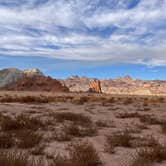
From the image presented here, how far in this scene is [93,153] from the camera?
7.56 metres

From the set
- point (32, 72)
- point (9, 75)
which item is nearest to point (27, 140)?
point (9, 75)

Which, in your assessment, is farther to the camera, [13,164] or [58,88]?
[58,88]

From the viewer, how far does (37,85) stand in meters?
108


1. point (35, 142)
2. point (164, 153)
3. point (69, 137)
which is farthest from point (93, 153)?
point (69, 137)

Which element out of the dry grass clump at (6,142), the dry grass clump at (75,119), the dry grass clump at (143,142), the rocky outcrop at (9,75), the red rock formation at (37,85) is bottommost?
the dry grass clump at (143,142)

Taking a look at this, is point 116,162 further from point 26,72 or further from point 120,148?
point 26,72

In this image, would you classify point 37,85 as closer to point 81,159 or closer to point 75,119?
point 75,119

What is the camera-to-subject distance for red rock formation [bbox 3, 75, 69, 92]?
104125mm

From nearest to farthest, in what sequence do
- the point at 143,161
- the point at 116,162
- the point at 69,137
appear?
1. the point at 143,161
2. the point at 116,162
3. the point at 69,137

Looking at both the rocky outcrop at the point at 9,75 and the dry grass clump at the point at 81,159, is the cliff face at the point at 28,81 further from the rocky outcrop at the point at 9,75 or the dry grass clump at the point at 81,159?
the dry grass clump at the point at 81,159

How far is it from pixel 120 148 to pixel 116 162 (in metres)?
1.58

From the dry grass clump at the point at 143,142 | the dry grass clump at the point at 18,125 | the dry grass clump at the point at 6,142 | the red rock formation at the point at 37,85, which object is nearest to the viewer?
the dry grass clump at the point at 6,142

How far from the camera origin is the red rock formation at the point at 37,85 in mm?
104125

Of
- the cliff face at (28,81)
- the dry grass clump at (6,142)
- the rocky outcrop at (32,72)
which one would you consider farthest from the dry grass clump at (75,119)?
the rocky outcrop at (32,72)
